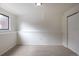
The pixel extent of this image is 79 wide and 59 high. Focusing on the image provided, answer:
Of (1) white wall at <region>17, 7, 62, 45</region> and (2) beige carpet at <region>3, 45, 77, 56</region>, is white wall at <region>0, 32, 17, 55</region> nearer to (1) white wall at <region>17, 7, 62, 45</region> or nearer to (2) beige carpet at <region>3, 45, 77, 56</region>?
(2) beige carpet at <region>3, 45, 77, 56</region>

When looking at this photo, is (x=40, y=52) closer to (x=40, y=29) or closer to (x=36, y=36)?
(x=36, y=36)

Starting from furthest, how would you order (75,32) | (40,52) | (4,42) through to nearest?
(40,52), (75,32), (4,42)

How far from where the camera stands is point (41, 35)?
6.13m

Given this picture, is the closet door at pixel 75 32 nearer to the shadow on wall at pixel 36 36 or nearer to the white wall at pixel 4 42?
the shadow on wall at pixel 36 36

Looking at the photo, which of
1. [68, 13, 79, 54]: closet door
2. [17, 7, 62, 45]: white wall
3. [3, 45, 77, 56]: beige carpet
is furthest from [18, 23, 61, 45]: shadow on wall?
[68, 13, 79, 54]: closet door

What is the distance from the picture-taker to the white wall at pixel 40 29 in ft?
20.0

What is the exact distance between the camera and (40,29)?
6180 millimetres

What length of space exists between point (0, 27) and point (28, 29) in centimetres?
229

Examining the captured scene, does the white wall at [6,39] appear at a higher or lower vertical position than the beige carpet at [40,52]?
higher

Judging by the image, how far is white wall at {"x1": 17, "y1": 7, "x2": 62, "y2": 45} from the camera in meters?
6.09

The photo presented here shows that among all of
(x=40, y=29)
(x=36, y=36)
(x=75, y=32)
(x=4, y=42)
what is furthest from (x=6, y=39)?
(x=75, y=32)

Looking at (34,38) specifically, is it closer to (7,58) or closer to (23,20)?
(23,20)

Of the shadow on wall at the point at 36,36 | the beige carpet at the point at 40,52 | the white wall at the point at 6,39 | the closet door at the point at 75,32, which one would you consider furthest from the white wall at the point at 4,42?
the closet door at the point at 75,32

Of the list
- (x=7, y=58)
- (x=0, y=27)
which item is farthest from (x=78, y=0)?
(x=0, y=27)
